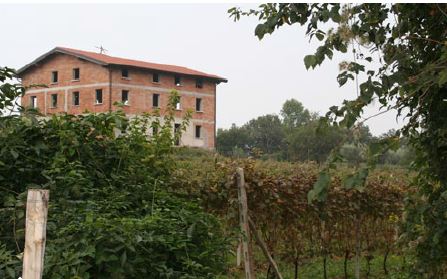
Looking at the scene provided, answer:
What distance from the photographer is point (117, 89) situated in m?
41.7

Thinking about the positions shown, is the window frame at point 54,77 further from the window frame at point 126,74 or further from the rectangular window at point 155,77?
the rectangular window at point 155,77

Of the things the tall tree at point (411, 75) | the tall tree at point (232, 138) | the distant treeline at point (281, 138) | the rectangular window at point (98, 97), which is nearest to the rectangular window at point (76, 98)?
the rectangular window at point (98, 97)

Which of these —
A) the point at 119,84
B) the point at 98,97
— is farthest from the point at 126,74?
the point at 98,97

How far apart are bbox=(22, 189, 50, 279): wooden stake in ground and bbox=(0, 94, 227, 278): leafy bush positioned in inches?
16.7

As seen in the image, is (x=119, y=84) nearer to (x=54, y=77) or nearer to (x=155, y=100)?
(x=155, y=100)

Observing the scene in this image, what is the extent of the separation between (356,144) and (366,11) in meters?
0.88

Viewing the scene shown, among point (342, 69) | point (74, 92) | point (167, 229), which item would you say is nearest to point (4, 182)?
point (167, 229)

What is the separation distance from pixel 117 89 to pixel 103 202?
38.7 metres

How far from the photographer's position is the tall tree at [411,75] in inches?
110

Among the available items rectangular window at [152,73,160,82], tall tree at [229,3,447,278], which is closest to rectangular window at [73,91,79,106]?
rectangular window at [152,73,160,82]

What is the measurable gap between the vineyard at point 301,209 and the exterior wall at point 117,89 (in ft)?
104

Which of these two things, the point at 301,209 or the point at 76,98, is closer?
the point at 301,209

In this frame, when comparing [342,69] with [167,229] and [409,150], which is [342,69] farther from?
[409,150]

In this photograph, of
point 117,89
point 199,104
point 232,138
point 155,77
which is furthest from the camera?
point 232,138
